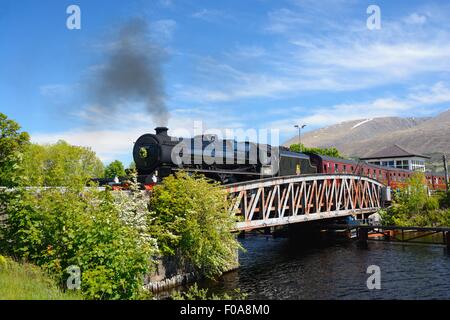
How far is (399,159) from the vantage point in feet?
271

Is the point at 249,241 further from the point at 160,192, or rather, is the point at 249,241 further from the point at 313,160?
the point at 160,192

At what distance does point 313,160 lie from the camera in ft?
130

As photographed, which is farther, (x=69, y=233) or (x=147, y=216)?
(x=147, y=216)

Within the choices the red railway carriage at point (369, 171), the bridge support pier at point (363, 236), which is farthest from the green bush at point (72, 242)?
the red railway carriage at point (369, 171)

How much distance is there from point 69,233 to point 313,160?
31.1 m

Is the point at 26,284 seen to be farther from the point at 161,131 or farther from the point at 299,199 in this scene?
the point at 299,199

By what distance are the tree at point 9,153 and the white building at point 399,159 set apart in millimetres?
77632

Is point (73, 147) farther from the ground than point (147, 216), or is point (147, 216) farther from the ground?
point (73, 147)

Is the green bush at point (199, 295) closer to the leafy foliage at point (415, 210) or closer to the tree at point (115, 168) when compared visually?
the leafy foliage at point (415, 210)

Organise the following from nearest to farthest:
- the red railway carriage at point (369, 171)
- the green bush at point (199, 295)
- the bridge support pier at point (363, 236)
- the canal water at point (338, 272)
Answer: the green bush at point (199, 295), the canal water at point (338, 272), the bridge support pier at point (363, 236), the red railway carriage at point (369, 171)

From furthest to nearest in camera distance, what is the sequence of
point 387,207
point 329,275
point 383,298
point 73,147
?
point 73,147 < point 387,207 < point 329,275 < point 383,298

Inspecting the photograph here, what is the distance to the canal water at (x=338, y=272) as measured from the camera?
18.4m
